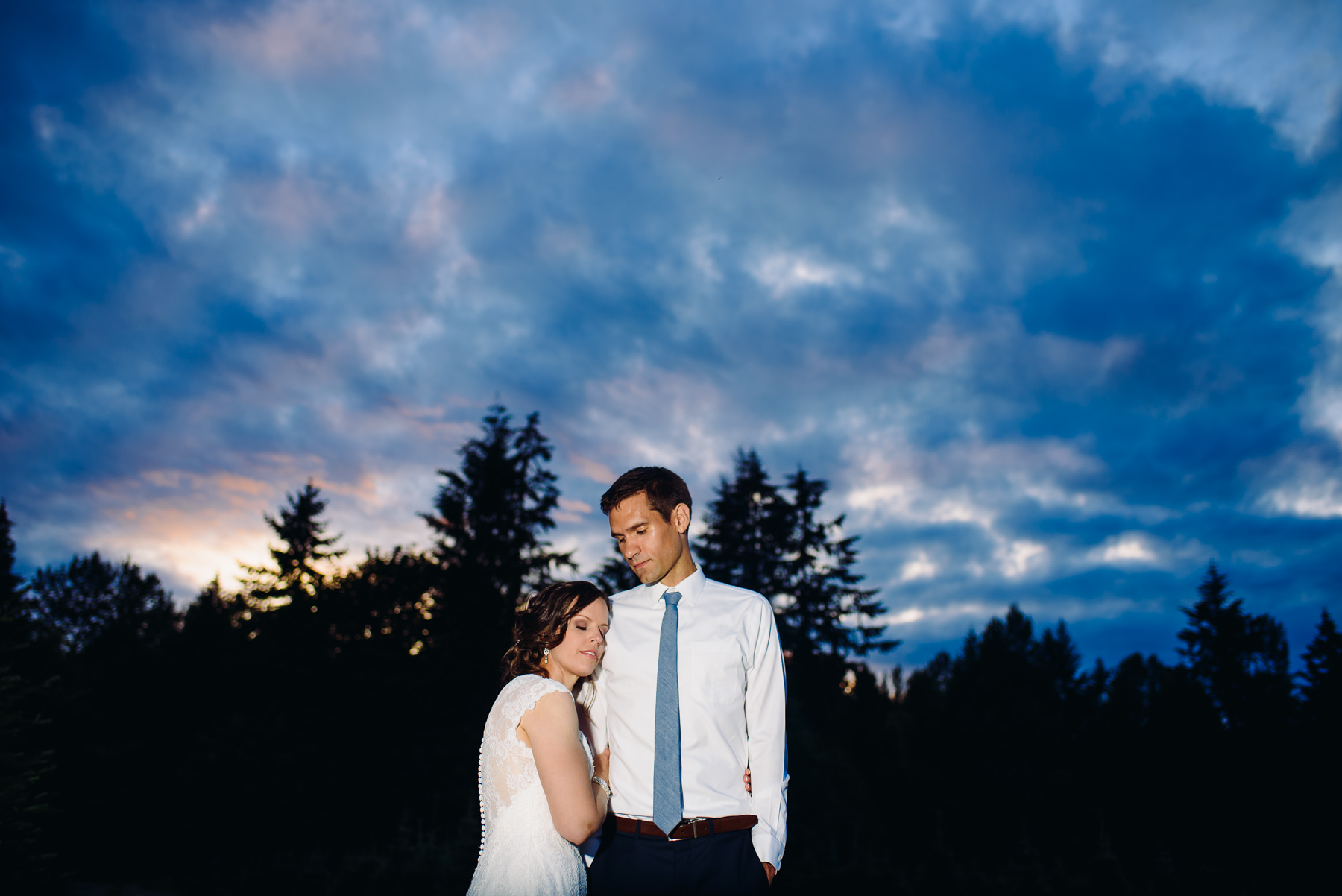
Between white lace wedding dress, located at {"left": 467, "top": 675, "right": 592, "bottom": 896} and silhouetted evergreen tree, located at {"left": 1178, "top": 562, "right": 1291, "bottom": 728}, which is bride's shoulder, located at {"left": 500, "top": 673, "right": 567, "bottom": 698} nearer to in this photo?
white lace wedding dress, located at {"left": 467, "top": 675, "right": 592, "bottom": 896}

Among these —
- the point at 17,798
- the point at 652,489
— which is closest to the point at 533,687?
the point at 652,489

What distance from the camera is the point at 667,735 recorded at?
3.25 metres

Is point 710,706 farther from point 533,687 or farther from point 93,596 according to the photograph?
point 93,596

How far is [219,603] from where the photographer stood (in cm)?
4134

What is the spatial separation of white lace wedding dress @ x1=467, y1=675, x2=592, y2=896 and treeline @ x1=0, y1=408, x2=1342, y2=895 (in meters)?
8.51

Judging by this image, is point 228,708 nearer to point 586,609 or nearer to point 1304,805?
point 586,609

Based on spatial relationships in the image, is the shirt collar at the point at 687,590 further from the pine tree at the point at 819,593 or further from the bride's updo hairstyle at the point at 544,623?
the pine tree at the point at 819,593

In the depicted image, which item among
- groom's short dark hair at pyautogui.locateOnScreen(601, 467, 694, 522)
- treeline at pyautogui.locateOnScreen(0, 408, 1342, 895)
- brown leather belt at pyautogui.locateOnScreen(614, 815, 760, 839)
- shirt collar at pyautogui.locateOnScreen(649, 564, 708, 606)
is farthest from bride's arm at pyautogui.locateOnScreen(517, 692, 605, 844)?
treeline at pyautogui.locateOnScreen(0, 408, 1342, 895)

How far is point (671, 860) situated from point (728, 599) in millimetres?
1185

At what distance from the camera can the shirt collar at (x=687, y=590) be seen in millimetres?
3584

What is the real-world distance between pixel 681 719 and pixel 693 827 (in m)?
0.45

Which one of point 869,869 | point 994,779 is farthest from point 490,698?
point 869,869

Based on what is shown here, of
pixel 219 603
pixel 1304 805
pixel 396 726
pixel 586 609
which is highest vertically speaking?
pixel 219 603

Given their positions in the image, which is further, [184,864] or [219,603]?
[219,603]
